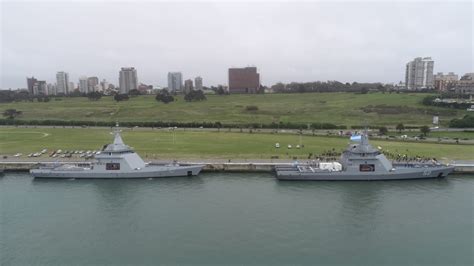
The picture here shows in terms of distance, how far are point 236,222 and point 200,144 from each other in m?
27.2

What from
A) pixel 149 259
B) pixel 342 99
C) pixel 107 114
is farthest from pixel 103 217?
pixel 342 99

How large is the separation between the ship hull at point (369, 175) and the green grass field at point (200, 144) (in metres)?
7.83

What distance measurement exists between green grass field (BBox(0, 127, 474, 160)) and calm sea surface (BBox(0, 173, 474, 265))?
9.56 meters

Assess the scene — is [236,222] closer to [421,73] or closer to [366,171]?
[366,171]

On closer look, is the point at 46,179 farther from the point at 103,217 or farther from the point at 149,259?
the point at 149,259

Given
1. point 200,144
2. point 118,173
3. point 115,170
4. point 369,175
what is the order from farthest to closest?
point 200,144, point 115,170, point 118,173, point 369,175

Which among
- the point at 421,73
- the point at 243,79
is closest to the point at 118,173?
the point at 243,79

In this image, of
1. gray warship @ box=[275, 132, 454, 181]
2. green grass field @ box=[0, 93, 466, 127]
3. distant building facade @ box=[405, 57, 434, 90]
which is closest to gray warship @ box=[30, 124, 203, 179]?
gray warship @ box=[275, 132, 454, 181]

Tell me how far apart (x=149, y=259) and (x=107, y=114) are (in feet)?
252

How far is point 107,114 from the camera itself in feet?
293

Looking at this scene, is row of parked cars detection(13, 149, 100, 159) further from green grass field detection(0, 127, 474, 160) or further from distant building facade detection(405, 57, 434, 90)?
distant building facade detection(405, 57, 434, 90)

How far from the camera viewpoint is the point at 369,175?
34656 millimetres

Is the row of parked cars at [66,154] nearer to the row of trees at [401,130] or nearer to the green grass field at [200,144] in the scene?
the green grass field at [200,144]

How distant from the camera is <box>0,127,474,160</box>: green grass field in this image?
4406cm
